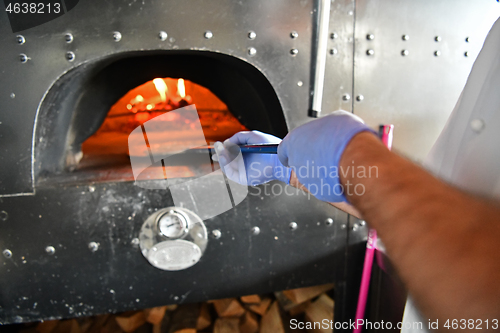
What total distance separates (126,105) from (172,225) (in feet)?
2.15

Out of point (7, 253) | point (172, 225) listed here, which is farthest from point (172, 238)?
point (7, 253)

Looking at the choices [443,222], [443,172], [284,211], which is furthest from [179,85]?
[443,222]

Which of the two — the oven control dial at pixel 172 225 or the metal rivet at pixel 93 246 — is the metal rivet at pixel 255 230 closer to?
the oven control dial at pixel 172 225

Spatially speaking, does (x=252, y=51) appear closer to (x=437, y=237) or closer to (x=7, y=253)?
(x=437, y=237)

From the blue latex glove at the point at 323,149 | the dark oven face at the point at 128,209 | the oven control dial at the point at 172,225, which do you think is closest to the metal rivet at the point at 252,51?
the dark oven face at the point at 128,209

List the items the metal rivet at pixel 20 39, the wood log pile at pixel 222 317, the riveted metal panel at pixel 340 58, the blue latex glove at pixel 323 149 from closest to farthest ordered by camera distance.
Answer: the blue latex glove at pixel 323 149, the metal rivet at pixel 20 39, the riveted metal panel at pixel 340 58, the wood log pile at pixel 222 317

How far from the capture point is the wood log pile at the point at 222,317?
3.26ft

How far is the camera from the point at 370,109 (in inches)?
29.5

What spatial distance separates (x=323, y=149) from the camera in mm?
373

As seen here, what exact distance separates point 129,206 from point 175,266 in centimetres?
18

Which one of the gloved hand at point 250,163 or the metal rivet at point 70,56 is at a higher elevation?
the metal rivet at point 70,56

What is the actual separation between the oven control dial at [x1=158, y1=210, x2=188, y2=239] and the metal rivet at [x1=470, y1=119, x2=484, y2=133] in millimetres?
584

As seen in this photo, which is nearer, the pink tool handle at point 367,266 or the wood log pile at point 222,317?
the pink tool handle at point 367,266

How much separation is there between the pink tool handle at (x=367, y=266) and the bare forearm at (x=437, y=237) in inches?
20.6
